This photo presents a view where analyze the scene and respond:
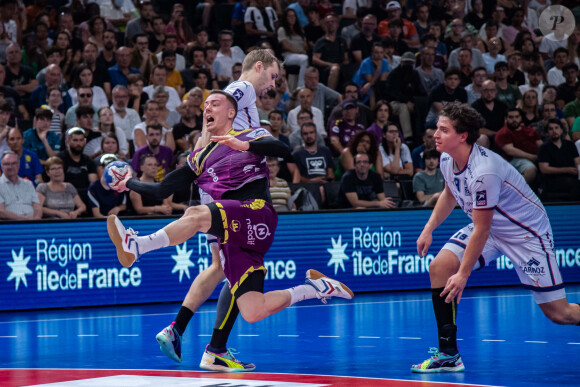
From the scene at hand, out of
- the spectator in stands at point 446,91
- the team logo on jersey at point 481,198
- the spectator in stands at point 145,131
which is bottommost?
the team logo on jersey at point 481,198

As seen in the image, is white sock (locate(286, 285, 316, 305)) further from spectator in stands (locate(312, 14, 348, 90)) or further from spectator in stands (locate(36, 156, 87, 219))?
spectator in stands (locate(312, 14, 348, 90))

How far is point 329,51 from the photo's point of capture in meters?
18.0

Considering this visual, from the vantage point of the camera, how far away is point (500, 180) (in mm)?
6855

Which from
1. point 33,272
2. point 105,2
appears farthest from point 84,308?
point 105,2

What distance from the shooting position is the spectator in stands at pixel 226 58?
16.6m

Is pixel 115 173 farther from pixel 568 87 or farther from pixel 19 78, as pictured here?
pixel 568 87

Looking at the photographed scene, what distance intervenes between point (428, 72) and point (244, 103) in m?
10.7

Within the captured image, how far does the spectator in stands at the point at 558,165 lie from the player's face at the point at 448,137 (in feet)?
28.1

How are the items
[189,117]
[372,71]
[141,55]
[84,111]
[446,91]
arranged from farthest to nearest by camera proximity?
1. [372,71]
2. [446,91]
3. [141,55]
4. [189,117]
5. [84,111]

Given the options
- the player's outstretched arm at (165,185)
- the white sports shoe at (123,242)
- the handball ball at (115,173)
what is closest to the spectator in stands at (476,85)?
the player's outstretched arm at (165,185)

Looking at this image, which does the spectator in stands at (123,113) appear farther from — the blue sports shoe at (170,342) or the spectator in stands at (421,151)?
the blue sports shoe at (170,342)

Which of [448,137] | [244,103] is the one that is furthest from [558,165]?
[244,103]

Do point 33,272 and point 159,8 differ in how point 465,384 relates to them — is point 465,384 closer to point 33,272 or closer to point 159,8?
point 33,272

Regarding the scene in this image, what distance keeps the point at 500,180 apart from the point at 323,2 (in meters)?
13.2
